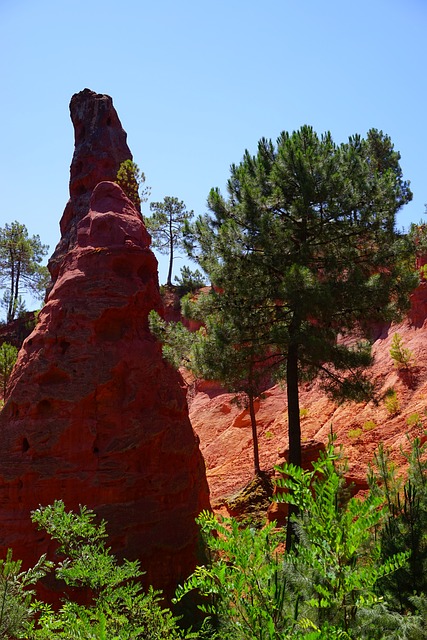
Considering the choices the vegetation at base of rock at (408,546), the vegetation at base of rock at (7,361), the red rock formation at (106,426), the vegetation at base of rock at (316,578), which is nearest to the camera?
the vegetation at base of rock at (316,578)

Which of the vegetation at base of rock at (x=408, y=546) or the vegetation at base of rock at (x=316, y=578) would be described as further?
the vegetation at base of rock at (x=408, y=546)

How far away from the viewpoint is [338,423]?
21.2 meters

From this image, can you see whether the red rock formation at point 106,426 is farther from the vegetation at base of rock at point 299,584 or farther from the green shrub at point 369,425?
the green shrub at point 369,425

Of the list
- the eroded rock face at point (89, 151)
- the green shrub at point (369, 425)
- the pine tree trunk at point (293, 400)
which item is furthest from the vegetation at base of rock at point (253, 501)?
the eroded rock face at point (89, 151)

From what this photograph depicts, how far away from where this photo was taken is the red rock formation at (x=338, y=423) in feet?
58.8

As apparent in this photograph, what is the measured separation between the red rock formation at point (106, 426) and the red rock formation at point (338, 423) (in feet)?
17.8

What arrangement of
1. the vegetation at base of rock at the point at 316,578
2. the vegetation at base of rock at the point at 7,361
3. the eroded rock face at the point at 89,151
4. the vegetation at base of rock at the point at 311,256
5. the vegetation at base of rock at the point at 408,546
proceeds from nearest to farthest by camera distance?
the vegetation at base of rock at the point at 316,578, the vegetation at base of rock at the point at 408,546, the vegetation at base of rock at the point at 311,256, the eroded rock face at the point at 89,151, the vegetation at base of rock at the point at 7,361

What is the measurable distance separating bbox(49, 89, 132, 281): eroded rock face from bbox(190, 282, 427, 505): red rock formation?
326 inches

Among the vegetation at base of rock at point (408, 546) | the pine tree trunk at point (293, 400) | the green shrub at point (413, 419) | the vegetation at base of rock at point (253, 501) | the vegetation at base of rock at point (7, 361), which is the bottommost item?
the vegetation at base of rock at point (253, 501)

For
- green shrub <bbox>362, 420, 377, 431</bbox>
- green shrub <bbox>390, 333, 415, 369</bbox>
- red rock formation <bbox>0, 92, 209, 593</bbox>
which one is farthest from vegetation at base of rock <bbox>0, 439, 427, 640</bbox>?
green shrub <bbox>390, 333, 415, 369</bbox>

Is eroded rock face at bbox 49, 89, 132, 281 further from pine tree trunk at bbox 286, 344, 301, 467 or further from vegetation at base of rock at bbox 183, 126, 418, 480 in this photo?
pine tree trunk at bbox 286, 344, 301, 467

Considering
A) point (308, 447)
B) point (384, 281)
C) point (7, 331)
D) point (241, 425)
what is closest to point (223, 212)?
point (384, 281)

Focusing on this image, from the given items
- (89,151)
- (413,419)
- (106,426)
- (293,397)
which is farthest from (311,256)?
(89,151)

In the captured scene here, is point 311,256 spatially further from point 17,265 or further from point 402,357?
point 17,265
